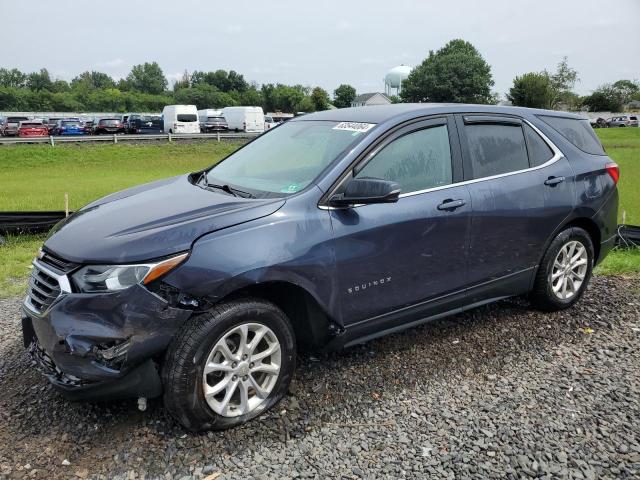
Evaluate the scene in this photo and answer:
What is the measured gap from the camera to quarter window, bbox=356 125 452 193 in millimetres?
3695

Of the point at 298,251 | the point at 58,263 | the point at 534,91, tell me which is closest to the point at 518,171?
the point at 298,251

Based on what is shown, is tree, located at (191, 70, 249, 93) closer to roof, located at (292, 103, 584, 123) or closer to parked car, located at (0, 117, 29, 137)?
parked car, located at (0, 117, 29, 137)

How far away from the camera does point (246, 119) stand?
46156 mm

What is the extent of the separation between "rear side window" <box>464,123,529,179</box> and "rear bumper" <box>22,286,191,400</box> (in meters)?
2.48

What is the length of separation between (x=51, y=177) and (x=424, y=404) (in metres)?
21.7

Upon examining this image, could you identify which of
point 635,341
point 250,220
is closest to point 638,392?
point 635,341

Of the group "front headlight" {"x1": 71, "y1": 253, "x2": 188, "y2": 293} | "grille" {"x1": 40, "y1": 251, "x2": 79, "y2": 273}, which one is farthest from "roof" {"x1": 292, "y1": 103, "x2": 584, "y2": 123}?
"grille" {"x1": 40, "y1": 251, "x2": 79, "y2": 273}

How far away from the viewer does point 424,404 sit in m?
3.44

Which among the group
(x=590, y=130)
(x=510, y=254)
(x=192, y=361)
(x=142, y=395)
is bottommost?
(x=142, y=395)

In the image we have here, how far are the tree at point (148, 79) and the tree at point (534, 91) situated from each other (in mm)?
82349

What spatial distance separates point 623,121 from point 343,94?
59467mm

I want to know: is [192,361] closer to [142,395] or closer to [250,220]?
[142,395]

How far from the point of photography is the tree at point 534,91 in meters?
69.4

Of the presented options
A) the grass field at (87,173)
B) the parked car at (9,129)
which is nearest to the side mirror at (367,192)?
the grass field at (87,173)
